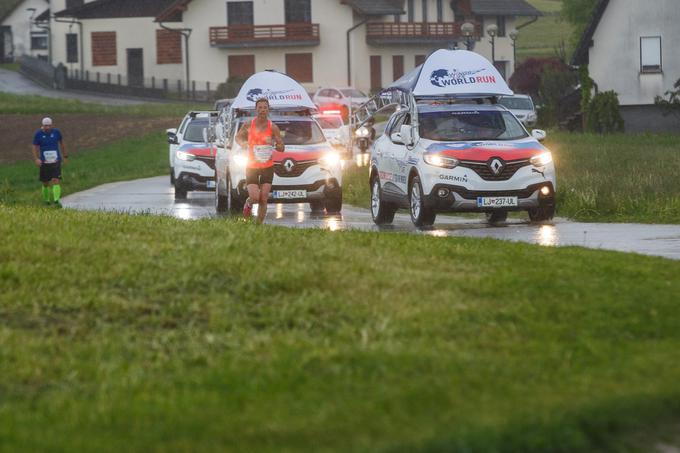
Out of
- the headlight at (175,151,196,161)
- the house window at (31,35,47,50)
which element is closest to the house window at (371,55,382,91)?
the house window at (31,35,47,50)

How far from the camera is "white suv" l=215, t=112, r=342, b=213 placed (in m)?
24.7

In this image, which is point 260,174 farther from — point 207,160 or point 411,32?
point 411,32

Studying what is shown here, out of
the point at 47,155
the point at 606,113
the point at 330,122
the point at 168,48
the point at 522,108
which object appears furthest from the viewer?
the point at 168,48

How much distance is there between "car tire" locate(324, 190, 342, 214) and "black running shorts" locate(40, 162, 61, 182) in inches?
221

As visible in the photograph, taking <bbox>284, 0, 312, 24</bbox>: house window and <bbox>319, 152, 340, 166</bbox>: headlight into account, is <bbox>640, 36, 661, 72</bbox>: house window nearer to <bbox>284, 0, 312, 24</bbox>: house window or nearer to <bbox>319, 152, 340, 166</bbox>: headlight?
<bbox>284, 0, 312, 24</bbox>: house window

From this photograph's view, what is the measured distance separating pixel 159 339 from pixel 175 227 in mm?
4817

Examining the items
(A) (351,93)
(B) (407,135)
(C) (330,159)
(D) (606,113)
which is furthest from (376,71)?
(B) (407,135)

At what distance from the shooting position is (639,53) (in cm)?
5584

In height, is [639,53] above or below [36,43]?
below

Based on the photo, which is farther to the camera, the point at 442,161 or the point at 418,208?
the point at 418,208

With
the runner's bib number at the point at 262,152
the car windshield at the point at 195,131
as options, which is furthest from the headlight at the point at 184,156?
the runner's bib number at the point at 262,152

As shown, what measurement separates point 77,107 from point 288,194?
51.8 metres

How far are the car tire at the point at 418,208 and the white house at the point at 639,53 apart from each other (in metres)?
35.2

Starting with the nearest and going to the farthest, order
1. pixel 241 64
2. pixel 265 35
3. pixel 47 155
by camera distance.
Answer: pixel 47 155 → pixel 265 35 → pixel 241 64
